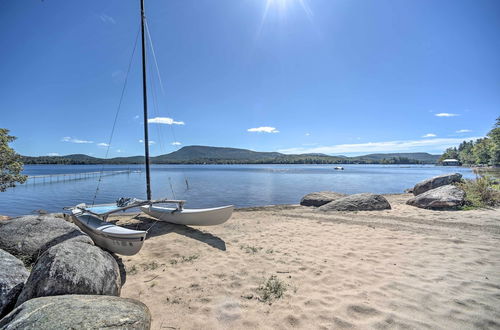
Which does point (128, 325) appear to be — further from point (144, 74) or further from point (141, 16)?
point (141, 16)

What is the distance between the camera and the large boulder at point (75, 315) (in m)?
2.41

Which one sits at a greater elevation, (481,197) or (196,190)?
(481,197)

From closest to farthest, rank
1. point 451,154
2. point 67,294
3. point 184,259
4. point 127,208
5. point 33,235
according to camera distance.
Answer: point 67,294 → point 33,235 → point 184,259 → point 127,208 → point 451,154

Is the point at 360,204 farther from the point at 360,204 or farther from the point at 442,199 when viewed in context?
the point at 442,199

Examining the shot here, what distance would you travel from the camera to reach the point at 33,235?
528 centimetres

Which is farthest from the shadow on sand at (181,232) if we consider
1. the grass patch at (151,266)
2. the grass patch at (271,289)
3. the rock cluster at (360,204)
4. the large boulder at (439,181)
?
the large boulder at (439,181)

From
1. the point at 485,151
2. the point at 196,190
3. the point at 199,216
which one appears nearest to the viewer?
the point at 199,216

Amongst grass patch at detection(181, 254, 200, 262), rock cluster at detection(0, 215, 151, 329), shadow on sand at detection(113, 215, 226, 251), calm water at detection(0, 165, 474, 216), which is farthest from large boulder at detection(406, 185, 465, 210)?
rock cluster at detection(0, 215, 151, 329)

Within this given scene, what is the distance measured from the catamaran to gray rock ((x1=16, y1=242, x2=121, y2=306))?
156cm

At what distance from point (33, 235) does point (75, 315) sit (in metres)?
4.08

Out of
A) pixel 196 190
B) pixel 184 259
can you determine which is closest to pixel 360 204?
pixel 184 259

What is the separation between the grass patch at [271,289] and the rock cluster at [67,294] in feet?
6.20

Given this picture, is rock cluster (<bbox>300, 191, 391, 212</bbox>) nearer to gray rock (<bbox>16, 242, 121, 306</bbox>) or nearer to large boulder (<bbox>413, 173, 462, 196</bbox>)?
large boulder (<bbox>413, 173, 462, 196</bbox>)

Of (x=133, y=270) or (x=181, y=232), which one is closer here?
(x=133, y=270)
